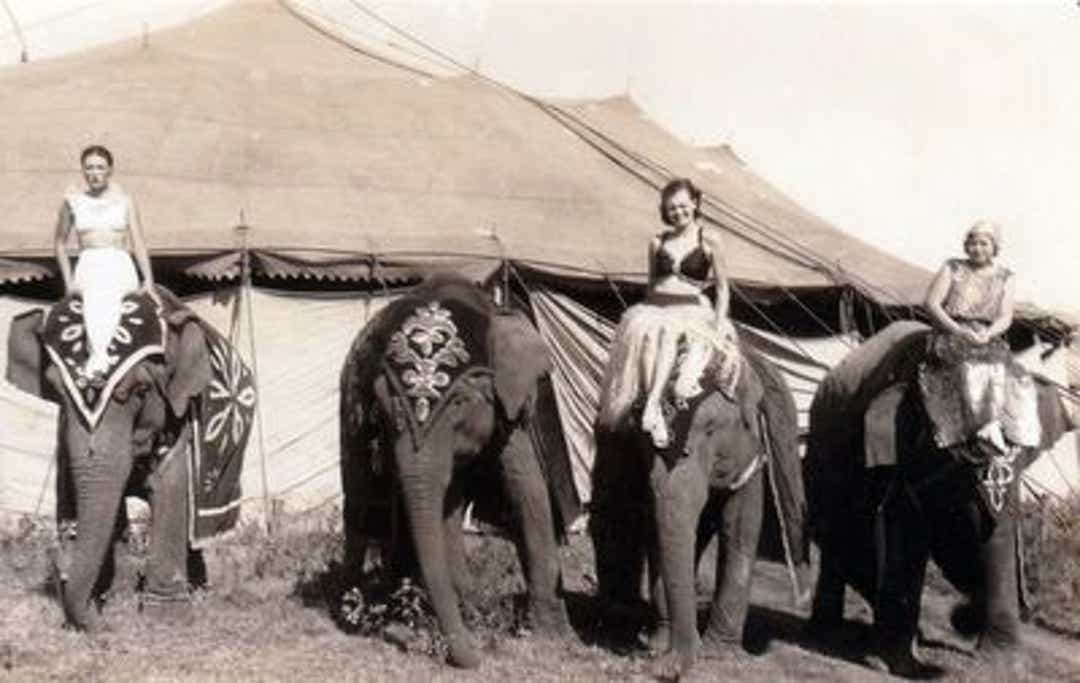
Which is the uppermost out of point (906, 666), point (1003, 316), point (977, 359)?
point (1003, 316)

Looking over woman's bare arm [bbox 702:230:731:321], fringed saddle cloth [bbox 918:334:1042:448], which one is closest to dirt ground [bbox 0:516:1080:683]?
fringed saddle cloth [bbox 918:334:1042:448]

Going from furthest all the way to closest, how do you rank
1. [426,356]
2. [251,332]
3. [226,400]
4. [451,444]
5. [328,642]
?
[251,332] < [226,400] < [328,642] < [451,444] < [426,356]

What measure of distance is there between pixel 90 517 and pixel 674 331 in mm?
3097

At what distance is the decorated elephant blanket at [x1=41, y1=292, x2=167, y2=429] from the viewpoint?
27.3 ft

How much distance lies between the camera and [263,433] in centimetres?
1348

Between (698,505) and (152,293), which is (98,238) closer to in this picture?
(152,293)

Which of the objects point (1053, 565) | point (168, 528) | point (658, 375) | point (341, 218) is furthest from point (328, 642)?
point (341, 218)

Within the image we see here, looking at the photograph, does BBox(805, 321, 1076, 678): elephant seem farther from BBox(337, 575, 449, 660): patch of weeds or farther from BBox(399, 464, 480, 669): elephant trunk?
BBox(337, 575, 449, 660): patch of weeds

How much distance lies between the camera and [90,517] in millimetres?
8281

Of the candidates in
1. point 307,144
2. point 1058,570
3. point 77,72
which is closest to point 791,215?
point 307,144

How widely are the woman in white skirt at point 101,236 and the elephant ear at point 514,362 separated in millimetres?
1864

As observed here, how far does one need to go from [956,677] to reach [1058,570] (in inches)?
139

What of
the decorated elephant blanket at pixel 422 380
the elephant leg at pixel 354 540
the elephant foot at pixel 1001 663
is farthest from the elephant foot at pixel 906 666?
the elephant leg at pixel 354 540

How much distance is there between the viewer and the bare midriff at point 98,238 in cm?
923
